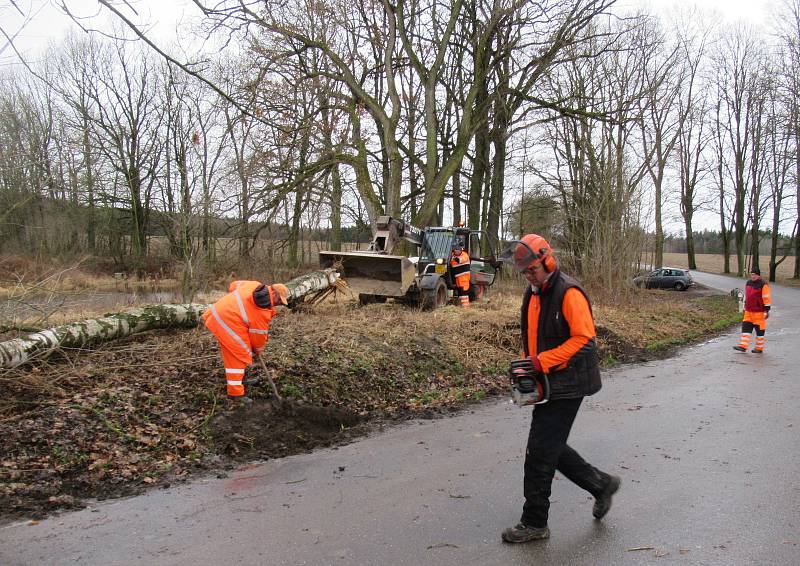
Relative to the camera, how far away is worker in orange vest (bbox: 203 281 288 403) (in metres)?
6.65

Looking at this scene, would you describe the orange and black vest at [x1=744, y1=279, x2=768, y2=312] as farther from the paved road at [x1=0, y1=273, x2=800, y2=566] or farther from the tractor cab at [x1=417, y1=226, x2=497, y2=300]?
the paved road at [x1=0, y1=273, x2=800, y2=566]

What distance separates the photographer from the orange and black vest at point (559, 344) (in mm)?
3848

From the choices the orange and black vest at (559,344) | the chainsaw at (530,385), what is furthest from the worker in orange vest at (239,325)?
the orange and black vest at (559,344)

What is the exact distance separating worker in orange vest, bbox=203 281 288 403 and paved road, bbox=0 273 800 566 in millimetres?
1448

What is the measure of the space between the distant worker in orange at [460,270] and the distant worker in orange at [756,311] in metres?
6.21

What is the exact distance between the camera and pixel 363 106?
22766 mm

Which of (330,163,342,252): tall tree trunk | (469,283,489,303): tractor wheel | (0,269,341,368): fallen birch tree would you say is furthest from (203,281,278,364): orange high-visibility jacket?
(330,163,342,252): tall tree trunk

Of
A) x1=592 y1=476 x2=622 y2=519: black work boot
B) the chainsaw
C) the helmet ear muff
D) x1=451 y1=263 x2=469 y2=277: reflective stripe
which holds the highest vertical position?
the helmet ear muff

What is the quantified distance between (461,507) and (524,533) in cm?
69

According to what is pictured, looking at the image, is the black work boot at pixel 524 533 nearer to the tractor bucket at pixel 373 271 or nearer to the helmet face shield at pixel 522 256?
the helmet face shield at pixel 522 256

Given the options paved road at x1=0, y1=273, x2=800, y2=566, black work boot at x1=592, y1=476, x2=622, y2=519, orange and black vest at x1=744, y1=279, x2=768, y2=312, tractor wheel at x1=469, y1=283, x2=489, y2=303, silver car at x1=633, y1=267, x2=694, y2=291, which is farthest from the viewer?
silver car at x1=633, y1=267, x2=694, y2=291

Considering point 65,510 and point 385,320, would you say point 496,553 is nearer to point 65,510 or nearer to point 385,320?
point 65,510

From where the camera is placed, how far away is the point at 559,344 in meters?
3.90

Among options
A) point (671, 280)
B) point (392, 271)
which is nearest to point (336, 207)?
point (392, 271)
